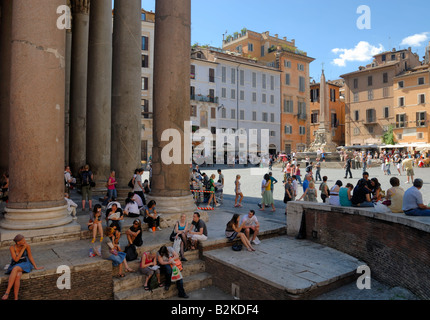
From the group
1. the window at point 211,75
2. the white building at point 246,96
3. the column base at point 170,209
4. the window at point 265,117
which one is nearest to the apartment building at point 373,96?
the white building at point 246,96

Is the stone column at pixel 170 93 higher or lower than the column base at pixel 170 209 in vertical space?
higher

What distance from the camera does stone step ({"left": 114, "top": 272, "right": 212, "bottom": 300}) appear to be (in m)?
5.33

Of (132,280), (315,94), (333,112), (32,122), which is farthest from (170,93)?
(315,94)

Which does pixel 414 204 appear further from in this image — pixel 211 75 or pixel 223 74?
pixel 223 74

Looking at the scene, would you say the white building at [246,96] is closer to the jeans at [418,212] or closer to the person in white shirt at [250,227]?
the person in white shirt at [250,227]

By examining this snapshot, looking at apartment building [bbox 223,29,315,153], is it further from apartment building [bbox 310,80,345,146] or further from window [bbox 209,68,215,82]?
window [bbox 209,68,215,82]

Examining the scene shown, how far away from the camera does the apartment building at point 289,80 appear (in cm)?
5047

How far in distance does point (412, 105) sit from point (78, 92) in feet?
147

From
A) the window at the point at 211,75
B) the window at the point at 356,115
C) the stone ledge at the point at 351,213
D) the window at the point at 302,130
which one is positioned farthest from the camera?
the window at the point at 302,130

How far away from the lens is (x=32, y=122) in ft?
19.7

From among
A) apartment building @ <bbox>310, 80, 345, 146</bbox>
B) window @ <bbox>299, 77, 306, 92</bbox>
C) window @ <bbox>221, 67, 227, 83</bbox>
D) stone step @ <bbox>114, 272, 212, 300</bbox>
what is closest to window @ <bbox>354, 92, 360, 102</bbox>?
apartment building @ <bbox>310, 80, 345, 146</bbox>

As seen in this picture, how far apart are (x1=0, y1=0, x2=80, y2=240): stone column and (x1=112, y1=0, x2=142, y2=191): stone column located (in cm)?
365

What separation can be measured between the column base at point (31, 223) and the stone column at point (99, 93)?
5763 millimetres
